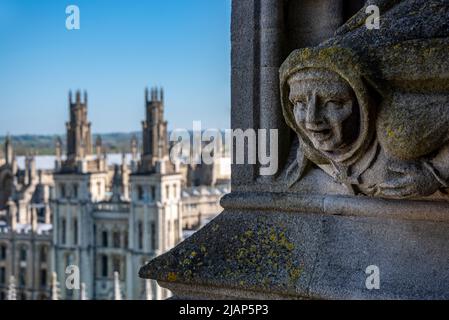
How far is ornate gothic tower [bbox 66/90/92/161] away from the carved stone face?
1220 inches

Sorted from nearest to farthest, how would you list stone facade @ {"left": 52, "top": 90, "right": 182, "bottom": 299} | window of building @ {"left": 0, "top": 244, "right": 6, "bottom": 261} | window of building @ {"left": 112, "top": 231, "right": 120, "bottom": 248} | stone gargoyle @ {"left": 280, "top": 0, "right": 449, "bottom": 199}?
stone gargoyle @ {"left": 280, "top": 0, "right": 449, "bottom": 199}, stone facade @ {"left": 52, "top": 90, "right": 182, "bottom": 299}, window of building @ {"left": 112, "top": 231, "right": 120, "bottom": 248}, window of building @ {"left": 0, "top": 244, "right": 6, "bottom": 261}

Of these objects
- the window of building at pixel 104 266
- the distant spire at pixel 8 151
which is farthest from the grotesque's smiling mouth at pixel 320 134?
the distant spire at pixel 8 151

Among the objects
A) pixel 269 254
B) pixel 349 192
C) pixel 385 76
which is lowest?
pixel 269 254

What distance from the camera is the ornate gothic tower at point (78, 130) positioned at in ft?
104

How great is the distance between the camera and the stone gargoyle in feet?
3.80

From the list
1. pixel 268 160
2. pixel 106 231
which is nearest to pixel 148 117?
pixel 106 231

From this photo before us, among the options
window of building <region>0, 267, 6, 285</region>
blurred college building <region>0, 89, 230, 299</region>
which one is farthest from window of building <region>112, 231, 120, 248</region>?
window of building <region>0, 267, 6, 285</region>

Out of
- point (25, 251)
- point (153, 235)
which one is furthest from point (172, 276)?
point (25, 251)

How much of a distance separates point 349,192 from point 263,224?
26cm

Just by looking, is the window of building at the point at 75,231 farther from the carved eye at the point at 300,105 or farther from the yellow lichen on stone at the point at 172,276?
the carved eye at the point at 300,105

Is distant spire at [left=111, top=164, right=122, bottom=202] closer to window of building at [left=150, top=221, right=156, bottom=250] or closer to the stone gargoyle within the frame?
window of building at [left=150, top=221, right=156, bottom=250]

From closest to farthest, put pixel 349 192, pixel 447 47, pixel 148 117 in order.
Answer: pixel 447 47 → pixel 349 192 → pixel 148 117

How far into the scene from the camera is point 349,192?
4.54 ft
